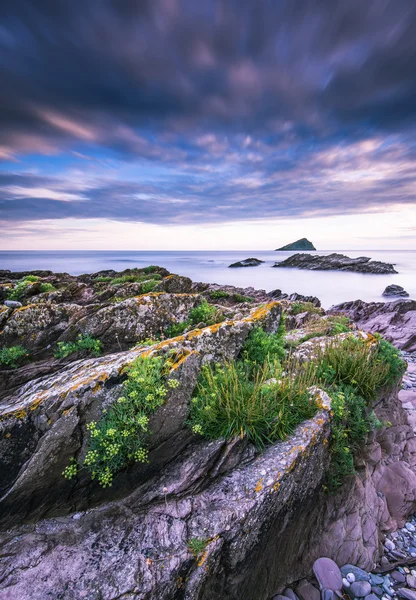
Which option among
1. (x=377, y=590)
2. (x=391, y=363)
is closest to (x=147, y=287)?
(x=391, y=363)

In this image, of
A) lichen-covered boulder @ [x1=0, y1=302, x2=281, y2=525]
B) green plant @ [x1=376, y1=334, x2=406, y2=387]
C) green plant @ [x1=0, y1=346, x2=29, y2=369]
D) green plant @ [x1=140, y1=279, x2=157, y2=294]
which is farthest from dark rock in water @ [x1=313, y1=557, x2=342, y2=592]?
green plant @ [x1=140, y1=279, x2=157, y2=294]

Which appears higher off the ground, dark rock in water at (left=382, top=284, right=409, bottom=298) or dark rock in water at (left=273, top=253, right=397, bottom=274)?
dark rock in water at (left=273, top=253, right=397, bottom=274)

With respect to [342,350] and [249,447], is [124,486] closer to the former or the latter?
[249,447]

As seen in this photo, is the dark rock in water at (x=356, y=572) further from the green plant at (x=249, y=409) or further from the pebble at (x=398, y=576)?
the green plant at (x=249, y=409)

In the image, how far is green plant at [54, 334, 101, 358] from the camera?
24.5 feet

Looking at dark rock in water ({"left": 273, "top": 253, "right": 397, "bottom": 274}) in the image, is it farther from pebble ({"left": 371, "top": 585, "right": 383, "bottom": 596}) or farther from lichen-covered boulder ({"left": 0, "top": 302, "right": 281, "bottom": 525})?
lichen-covered boulder ({"left": 0, "top": 302, "right": 281, "bottom": 525})

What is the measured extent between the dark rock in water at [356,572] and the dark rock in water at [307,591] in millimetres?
762

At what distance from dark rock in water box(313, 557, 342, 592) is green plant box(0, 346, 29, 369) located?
7.75 m

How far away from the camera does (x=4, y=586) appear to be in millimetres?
3217

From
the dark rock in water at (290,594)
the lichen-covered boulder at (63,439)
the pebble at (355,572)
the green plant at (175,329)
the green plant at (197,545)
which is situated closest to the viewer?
the green plant at (197,545)

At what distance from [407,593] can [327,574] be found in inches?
50.9

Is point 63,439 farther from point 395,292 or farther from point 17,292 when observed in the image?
point 395,292

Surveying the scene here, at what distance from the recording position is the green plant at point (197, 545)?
11.6 feet

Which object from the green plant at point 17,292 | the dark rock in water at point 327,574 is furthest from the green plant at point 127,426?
the green plant at point 17,292
